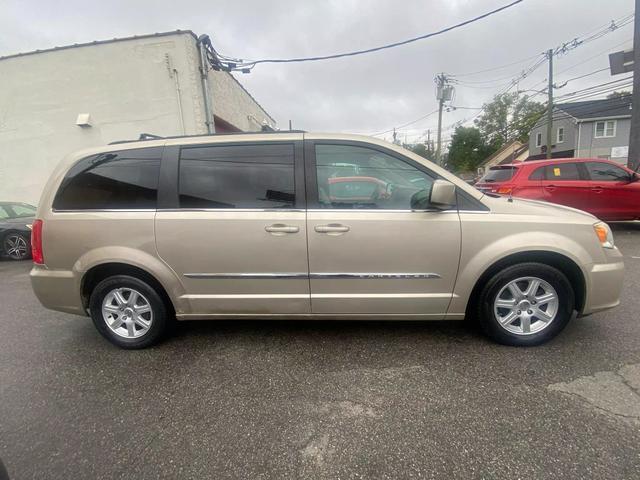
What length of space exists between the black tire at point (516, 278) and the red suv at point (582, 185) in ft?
13.9

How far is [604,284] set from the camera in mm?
2385

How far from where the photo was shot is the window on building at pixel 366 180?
2.44m

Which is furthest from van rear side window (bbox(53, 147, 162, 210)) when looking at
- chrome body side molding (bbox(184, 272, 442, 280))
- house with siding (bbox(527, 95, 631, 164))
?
house with siding (bbox(527, 95, 631, 164))

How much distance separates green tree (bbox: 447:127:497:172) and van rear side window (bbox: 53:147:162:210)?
5918 centimetres

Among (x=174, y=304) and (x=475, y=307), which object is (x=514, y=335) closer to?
(x=475, y=307)

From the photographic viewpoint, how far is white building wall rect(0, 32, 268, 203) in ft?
27.8

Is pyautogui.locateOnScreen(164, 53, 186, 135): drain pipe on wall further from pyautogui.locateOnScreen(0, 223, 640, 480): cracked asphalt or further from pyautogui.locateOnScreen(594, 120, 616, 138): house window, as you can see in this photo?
pyautogui.locateOnScreen(594, 120, 616, 138): house window

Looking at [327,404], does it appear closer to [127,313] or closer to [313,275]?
[313,275]

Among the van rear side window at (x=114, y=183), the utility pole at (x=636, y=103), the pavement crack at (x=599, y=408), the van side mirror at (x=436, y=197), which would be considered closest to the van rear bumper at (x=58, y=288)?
the van rear side window at (x=114, y=183)

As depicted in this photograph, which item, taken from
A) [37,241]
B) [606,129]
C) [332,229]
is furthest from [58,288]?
[606,129]

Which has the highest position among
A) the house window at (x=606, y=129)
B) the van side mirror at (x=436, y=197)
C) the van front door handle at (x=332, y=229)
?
the house window at (x=606, y=129)

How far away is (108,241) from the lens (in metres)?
2.52

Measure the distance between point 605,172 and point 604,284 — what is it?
5.65 metres

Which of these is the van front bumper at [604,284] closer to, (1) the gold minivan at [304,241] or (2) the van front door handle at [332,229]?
(1) the gold minivan at [304,241]
